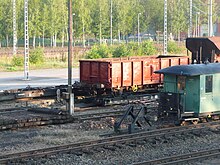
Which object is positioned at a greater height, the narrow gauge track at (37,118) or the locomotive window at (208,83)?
the locomotive window at (208,83)

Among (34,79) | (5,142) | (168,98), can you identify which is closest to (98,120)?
(168,98)

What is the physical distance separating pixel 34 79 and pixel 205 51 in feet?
47.8

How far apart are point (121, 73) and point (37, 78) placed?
48.3 ft

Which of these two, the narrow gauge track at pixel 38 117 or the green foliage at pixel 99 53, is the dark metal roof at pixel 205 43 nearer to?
the narrow gauge track at pixel 38 117

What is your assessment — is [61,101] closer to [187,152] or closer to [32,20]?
[187,152]

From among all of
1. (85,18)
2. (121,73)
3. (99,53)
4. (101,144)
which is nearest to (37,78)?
(99,53)

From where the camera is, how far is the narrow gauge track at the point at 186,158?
13.5 meters

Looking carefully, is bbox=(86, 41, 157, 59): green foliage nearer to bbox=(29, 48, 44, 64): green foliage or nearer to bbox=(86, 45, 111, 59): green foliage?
bbox=(86, 45, 111, 59): green foliage

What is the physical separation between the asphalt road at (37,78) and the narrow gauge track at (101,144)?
685 inches

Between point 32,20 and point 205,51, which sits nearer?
point 205,51

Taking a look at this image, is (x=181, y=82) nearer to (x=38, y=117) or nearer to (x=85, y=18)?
(x=38, y=117)

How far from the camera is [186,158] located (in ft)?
46.5

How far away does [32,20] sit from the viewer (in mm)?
71438

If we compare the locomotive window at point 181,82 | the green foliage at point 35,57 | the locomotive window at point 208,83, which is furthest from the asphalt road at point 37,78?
the locomotive window at point 208,83
